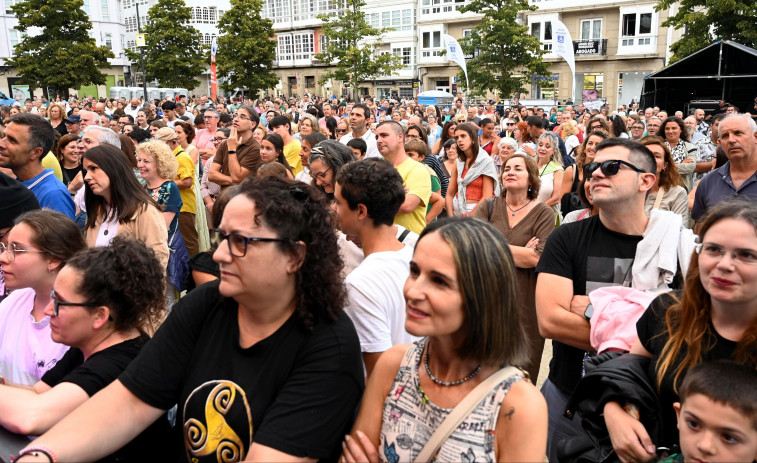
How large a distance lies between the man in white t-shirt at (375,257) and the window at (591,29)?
147ft

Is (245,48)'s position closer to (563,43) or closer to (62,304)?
(563,43)

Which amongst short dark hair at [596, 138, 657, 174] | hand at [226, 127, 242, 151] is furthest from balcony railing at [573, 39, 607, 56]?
short dark hair at [596, 138, 657, 174]

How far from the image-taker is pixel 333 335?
79.8 inches

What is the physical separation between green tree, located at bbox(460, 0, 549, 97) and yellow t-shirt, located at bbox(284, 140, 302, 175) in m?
28.2

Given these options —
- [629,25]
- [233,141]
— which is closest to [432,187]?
[233,141]

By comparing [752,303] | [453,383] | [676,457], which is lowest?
[676,457]

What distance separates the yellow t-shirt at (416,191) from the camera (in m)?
4.98

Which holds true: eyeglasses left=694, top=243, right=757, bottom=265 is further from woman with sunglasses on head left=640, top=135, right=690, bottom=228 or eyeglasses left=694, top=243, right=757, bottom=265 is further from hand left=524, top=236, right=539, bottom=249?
woman with sunglasses on head left=640, top=135, right=690, bottom=228

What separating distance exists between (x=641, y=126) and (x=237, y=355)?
31.4ft

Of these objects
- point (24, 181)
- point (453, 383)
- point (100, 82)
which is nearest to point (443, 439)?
point (453, 383)

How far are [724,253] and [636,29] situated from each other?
44684mm

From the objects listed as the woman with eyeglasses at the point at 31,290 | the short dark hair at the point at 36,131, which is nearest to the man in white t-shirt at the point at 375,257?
the woman with eyeglasses at the point at 31,290

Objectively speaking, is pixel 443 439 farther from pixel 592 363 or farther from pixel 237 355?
pixel 592 363

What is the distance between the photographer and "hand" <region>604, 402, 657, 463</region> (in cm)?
206
